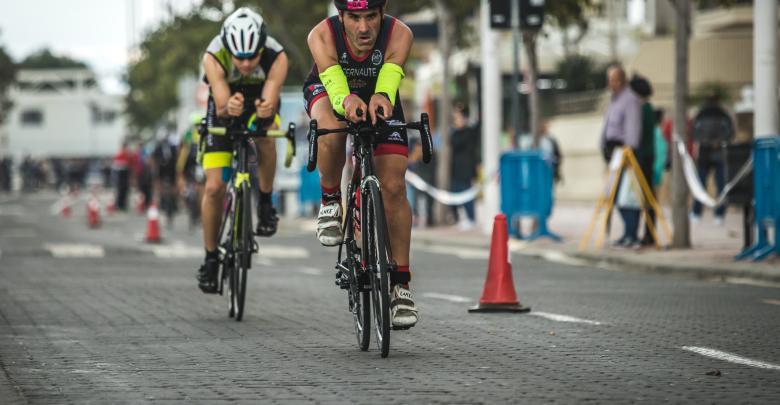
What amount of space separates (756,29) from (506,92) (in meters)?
36.9

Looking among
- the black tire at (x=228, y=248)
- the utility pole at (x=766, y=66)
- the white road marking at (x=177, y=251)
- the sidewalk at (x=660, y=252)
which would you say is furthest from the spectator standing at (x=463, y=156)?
the black tire at (x=228, y=248)

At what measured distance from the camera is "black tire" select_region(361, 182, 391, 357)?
8297mm

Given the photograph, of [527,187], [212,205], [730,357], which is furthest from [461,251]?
[730,357]

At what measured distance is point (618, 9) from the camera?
6662 cm

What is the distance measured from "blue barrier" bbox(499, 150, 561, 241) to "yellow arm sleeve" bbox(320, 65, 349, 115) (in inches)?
532

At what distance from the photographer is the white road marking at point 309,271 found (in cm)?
1673

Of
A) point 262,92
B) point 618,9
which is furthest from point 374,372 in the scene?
point 618,9

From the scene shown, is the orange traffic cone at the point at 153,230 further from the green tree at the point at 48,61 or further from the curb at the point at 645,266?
the green tree at the point at 48,61

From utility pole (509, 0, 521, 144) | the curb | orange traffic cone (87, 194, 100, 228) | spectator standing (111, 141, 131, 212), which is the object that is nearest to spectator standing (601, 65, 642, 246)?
the curb

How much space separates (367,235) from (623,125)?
1105 centimetres

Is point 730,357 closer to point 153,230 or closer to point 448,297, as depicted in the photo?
point 448,297

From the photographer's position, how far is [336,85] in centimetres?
870

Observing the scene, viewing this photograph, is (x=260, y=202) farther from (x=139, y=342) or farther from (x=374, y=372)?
(x=374, y=372)

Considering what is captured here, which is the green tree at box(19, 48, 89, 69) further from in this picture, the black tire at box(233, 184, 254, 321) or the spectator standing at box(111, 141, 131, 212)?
the black tire at box(233, 184, 254, 321)
